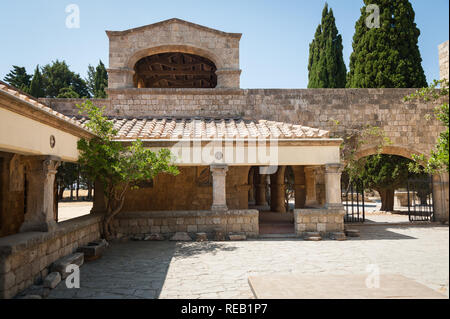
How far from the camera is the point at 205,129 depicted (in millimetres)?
11422

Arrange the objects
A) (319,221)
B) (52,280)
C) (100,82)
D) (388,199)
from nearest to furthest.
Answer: (52,280)
(319,221)
(388,199)
(100,82)

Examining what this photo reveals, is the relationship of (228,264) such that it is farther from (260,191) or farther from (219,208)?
(260,191)

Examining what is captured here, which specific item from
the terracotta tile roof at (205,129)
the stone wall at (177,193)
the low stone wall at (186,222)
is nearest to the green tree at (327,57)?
the terracotta tile roof at (205,129)

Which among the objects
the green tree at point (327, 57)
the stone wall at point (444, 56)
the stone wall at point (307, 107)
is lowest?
the stone wall at point (444, 56)

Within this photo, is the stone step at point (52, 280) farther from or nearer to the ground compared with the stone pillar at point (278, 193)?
nearer to the ground

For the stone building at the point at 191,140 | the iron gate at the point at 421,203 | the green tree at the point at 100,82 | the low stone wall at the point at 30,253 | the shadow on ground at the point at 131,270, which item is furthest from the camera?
the green tree at the point at 100,82

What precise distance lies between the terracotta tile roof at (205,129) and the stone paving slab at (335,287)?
5.64 m

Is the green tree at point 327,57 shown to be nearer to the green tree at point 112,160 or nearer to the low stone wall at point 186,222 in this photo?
the low stone wall at point 186,222

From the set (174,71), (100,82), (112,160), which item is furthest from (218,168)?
(100,82)

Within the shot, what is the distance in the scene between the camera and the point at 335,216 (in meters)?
10.3

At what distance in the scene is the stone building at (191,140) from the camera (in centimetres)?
645

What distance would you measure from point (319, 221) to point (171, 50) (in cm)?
955
